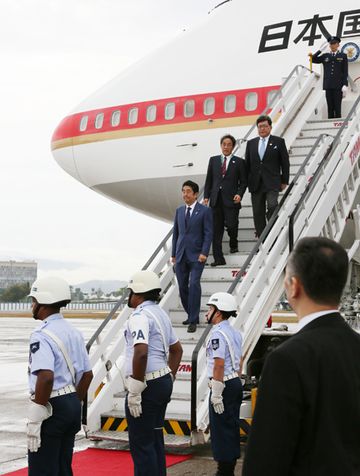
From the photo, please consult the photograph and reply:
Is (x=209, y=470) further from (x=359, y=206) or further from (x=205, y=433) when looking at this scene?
(x=359, y=206)

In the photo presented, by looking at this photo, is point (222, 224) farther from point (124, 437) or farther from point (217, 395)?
point (217, 395)

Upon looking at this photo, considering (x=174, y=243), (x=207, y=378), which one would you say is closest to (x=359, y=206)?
(x=174, y=243)

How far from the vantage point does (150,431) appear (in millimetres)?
4992

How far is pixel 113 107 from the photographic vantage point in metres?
14.0

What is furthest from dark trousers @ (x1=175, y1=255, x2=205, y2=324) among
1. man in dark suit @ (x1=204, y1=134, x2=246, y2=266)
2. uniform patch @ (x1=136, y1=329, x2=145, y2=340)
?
uniform patch @ (x1=136, y1=329, x2=145, y2=340)

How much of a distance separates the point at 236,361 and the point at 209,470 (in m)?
0.95

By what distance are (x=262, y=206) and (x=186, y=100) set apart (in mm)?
5083

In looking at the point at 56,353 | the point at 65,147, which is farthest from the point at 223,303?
the point at 65,147

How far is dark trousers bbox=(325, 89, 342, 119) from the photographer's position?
1014cm

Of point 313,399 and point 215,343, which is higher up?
point 313,399

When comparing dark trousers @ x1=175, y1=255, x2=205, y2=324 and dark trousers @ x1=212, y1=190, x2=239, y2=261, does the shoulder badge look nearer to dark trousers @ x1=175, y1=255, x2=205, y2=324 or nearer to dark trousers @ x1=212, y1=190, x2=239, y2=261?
dark trousers @ x1=212, y1=190, x2=239, y2=261

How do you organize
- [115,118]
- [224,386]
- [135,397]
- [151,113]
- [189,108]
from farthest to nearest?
[115,118] → [151,113] → [189,108] → [224,386] → [135,397]

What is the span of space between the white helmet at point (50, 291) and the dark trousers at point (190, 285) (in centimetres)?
311

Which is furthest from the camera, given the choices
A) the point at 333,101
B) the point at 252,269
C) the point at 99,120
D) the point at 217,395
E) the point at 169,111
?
the point at 99,120
